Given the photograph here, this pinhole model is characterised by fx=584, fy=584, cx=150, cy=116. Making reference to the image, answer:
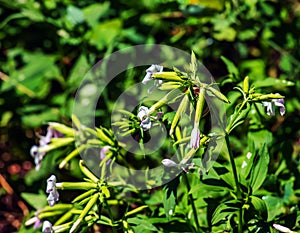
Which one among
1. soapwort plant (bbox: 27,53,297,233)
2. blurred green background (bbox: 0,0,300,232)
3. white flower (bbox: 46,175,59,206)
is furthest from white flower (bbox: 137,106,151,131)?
blurred green background (bbox: 0,0,300,232)

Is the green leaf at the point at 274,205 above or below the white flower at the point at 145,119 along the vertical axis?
below

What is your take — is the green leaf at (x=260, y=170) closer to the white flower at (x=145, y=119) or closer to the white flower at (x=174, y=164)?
the white flower at (x=174, y=164)

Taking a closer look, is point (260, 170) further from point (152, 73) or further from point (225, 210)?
point (152, 73)

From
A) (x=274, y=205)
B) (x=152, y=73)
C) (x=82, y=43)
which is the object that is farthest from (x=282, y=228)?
(x=82, y=43)

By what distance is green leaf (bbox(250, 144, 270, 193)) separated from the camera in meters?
1.51

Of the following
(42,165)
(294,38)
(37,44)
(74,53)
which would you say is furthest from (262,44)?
(42,165)

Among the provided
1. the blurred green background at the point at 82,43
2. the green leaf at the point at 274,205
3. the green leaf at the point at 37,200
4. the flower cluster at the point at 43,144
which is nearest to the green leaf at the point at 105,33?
the blurred green background at the point at 82,43

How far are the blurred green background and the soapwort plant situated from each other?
597mm

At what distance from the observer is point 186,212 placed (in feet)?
5.48

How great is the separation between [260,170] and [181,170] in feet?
0.70

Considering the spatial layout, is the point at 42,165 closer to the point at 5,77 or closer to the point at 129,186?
the point at 129,186

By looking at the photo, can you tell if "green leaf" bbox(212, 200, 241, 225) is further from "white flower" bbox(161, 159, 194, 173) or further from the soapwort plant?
"white flower" bbox(161, 159, 194, 173)

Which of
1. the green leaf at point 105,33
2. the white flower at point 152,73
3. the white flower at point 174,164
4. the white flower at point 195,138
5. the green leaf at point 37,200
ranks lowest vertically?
the green leaf at point 37,200

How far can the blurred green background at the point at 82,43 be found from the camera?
240 cm
